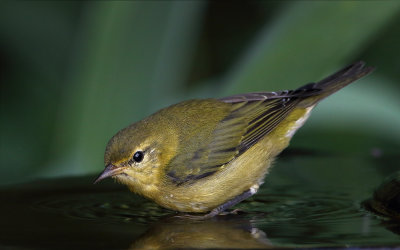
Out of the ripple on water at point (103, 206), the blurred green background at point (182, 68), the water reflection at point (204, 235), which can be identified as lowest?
the water reflection at point (204, 235)

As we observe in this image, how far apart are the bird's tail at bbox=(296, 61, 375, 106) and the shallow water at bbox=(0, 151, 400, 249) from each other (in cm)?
37

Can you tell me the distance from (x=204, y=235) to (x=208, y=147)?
4.20 feet

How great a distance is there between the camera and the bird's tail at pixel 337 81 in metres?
4.40

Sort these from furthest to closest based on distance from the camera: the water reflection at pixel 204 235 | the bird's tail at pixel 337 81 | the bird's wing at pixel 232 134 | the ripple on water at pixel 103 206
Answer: the bird's tail at pixel 337 81, the bird's wing at pixel 232 134, the ripple on water at pixel 103 206, the water reflection at pixel 204 235

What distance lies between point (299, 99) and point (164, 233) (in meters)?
1.72

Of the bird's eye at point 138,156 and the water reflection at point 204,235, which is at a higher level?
the bird's eye at point 138,156

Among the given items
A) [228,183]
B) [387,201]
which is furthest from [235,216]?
[387,201]

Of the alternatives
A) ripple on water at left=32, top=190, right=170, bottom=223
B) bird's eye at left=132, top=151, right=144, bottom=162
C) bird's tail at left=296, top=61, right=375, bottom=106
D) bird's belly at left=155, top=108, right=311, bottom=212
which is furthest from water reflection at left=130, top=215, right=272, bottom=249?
bird's tail at left=296, top=61, right=375, bottom=106

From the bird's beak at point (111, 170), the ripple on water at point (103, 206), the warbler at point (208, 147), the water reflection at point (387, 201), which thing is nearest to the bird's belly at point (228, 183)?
the warbler at point (208, 147)

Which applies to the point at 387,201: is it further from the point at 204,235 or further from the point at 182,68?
the point at 182,68

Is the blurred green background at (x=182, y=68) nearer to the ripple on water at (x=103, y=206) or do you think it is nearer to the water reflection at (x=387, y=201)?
the ripple on water at (x=103, y=206)

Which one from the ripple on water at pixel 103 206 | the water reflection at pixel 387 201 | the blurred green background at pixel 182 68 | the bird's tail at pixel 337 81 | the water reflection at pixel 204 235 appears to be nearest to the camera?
the water reflection at pixel 204 235

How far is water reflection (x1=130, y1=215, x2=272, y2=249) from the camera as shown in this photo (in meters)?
2.56

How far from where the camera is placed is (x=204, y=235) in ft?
9.16
